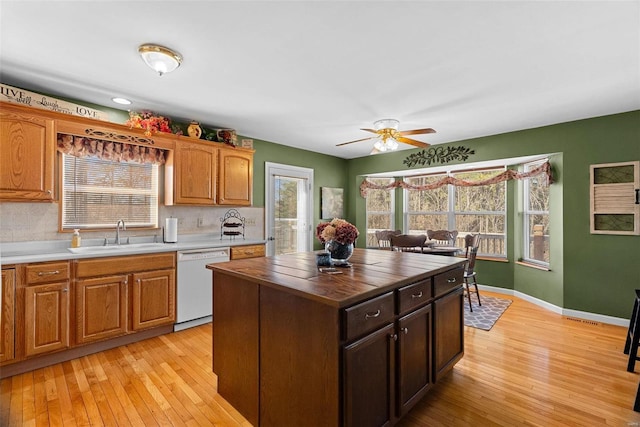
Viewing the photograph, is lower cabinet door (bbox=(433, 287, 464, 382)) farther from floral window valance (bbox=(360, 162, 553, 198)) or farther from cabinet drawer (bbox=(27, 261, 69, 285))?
cabinet drawer (bbox=(27, 261, 69, 285))

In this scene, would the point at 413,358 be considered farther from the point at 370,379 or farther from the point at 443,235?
the point at 443,235

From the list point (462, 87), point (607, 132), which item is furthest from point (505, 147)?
point (462, 87)

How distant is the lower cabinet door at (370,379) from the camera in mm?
1414

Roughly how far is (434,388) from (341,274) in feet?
3.96

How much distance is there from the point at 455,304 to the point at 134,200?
3.56 meters

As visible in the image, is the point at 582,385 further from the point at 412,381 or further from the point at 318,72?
the point at 318,72

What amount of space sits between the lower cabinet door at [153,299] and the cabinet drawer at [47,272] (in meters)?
0.55

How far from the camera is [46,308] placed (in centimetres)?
254

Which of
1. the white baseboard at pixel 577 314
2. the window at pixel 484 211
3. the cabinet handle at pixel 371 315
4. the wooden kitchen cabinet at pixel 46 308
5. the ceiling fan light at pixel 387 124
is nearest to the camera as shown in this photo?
the cabinet handle at pixel 371 315

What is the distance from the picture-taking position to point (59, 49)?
2199mm

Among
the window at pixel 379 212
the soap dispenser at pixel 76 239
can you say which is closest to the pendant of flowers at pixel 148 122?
the soap dispenser at pixel 76 239

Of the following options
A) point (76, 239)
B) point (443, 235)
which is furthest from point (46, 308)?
point (443, 235)

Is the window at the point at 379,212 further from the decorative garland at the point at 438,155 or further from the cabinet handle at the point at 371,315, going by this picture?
the cabinet handle at the point at 371,315

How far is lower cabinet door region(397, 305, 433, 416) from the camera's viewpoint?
69.3 inches
